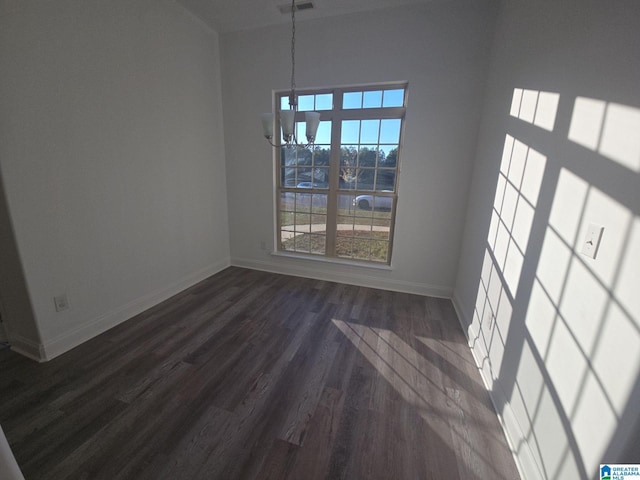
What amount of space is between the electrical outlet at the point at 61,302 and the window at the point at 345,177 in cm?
232

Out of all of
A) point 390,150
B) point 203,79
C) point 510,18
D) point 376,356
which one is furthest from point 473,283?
point 203,79

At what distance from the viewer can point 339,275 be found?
354cm

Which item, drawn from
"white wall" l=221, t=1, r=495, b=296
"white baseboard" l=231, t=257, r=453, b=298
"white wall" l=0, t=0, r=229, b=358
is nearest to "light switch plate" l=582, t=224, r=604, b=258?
"white wall" l=221, t=1, r=495, b=296

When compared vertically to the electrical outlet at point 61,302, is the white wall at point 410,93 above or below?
above

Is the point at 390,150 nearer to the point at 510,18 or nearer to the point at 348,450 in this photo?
the point at 510,18

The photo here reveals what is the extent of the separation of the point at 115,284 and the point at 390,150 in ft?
10.6

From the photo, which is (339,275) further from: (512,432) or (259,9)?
(259,9)

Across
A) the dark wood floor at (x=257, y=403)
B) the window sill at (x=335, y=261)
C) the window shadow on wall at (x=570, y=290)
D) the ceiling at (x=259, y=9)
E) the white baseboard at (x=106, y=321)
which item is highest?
the ceiling at (x=259, y=9)

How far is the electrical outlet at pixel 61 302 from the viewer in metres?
2.04

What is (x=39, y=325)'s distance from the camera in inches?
76.8

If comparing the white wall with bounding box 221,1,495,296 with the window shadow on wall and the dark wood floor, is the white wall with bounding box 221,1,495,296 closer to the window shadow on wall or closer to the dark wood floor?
the dark wood floor

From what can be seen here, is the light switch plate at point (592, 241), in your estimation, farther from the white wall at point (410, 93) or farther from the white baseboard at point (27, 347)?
the white baseboard at point (27, 347)

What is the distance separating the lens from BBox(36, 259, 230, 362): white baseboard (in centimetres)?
202

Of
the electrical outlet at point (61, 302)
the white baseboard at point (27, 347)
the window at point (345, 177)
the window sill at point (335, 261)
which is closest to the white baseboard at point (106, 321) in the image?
the white baseboard at point (27, 347)
